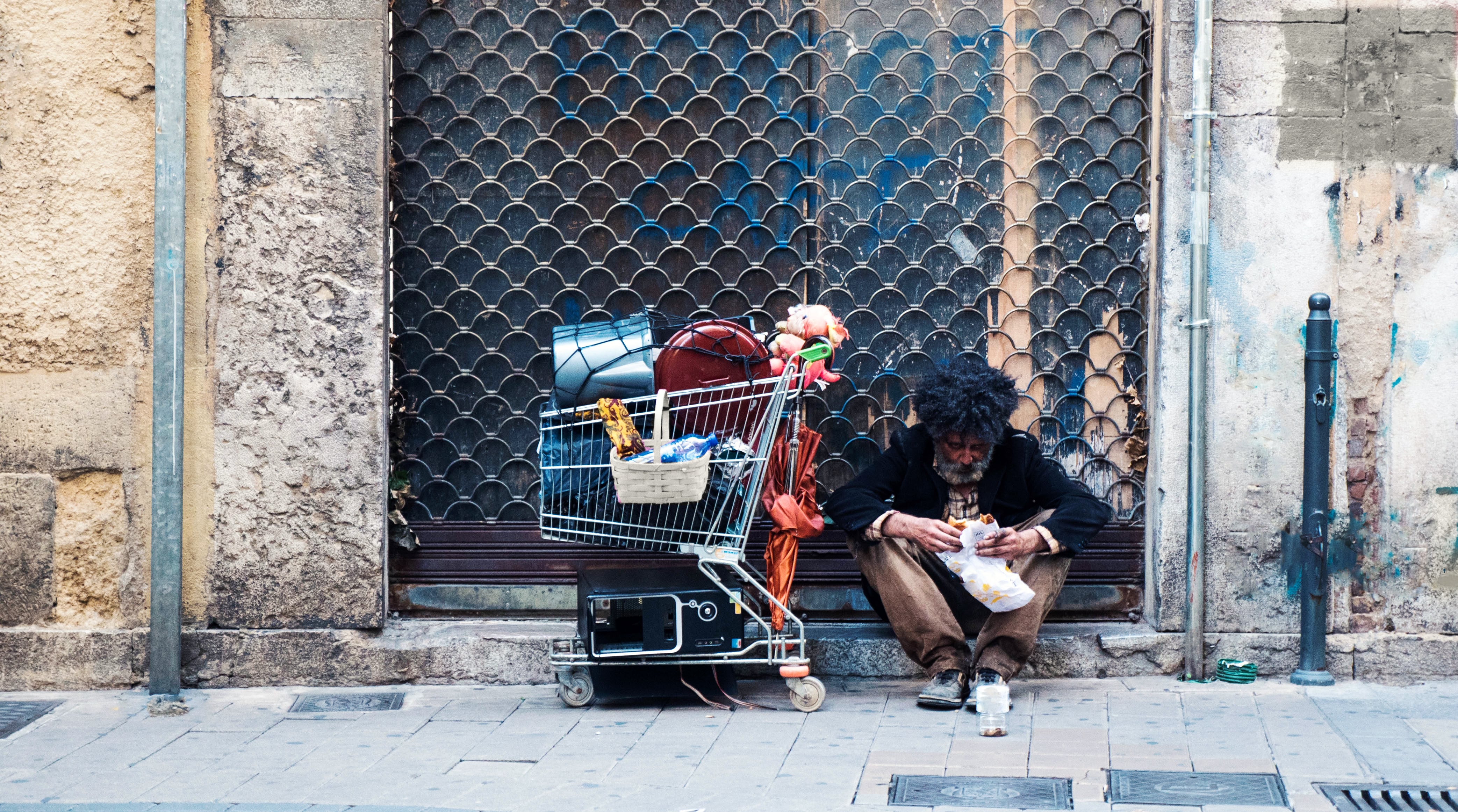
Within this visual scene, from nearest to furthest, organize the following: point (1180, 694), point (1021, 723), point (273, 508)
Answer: point (1021, 723), point (1180, 694), point (273, 508)

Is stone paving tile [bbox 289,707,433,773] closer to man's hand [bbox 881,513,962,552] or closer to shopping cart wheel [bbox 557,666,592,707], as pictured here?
shopping cart wheel [bbox 557,666,592,707]

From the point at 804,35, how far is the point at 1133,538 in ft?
8.13

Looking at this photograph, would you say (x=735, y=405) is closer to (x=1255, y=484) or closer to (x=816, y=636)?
(x=816, y=636)

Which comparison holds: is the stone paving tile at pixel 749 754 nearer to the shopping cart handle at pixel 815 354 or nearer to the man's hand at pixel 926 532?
the man's hand at pixel 926 532

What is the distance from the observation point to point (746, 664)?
531 cm

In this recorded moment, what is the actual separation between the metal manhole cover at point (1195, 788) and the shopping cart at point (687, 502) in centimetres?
123

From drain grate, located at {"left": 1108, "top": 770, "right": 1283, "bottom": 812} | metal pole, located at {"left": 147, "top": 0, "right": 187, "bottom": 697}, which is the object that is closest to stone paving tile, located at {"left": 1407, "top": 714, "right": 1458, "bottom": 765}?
drain grate, located at {"left": 1108, "top": 770, "right": 1283, "bottom": 812}

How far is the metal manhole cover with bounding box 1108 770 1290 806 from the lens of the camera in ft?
12.7

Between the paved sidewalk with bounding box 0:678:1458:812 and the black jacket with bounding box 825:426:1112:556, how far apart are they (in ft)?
2.28

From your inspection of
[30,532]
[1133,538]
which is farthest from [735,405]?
[30,532]

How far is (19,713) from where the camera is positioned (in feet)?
16.8

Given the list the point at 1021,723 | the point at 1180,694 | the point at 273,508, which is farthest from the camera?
the point at 273,508

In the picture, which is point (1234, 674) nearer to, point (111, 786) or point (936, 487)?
Answer: point (936, 487)

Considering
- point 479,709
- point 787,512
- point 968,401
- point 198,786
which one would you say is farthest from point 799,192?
point 198,786
